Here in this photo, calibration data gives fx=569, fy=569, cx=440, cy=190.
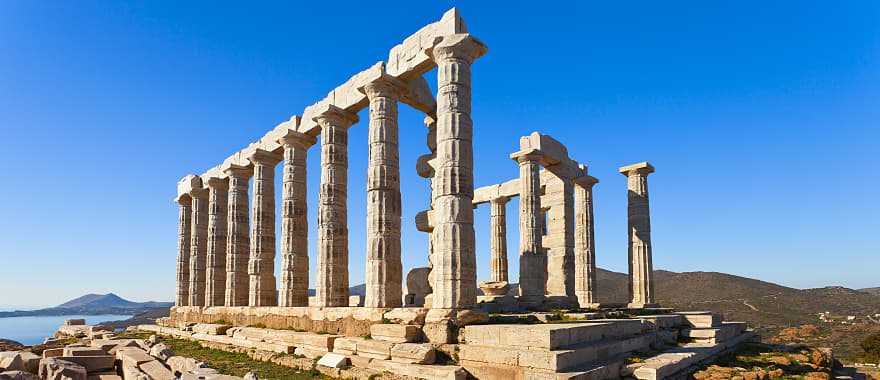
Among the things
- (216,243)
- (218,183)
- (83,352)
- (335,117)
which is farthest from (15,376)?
(218,183)

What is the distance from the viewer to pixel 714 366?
1452 centimetres

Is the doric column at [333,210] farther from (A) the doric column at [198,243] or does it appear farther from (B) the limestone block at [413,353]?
(A) the doric column at [198,243]

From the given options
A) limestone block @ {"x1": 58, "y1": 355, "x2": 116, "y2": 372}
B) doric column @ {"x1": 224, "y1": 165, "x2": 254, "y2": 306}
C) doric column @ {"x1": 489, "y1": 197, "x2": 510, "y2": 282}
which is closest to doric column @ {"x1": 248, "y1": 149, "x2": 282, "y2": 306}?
doric column @ {"x1": 224, "y1": 165, "x2": 254, "y2": 306}

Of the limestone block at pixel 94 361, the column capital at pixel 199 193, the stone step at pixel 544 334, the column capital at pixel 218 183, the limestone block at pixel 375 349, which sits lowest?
the limestone block at pixel 94 361

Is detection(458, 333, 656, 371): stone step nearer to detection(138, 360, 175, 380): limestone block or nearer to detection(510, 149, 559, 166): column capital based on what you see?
detection(138, 360, 175, 380): limestone block

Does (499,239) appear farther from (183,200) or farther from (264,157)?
(183,200)

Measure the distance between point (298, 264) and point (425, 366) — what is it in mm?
11906

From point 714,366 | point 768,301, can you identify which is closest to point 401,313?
point 714,366

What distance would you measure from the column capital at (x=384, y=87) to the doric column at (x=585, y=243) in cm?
1423

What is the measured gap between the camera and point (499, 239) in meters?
30.6

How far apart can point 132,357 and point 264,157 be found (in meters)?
12.9

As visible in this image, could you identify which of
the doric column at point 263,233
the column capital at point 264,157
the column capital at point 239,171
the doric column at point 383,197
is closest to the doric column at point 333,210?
Answer: the doric column at point 383,197

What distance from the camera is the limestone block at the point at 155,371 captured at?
13.8 m

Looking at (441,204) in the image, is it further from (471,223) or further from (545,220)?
(545,220)
